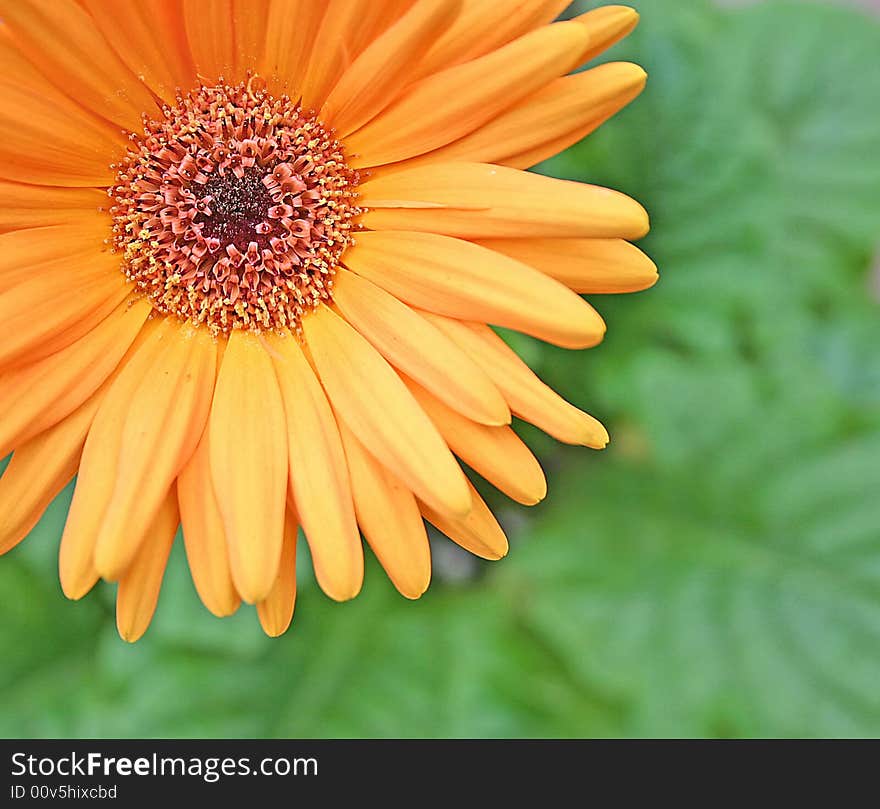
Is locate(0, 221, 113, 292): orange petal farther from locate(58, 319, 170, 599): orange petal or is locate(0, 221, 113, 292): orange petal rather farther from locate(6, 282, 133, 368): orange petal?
locate(58, 319, 170, 599): orange petal

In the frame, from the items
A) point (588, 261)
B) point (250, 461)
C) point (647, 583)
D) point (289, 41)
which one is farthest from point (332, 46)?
point (647, 583)

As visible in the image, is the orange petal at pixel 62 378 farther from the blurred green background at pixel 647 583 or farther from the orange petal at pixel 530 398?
the blurred green background at pixel 647 583

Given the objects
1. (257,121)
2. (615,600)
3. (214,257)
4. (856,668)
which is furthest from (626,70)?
(856,668)

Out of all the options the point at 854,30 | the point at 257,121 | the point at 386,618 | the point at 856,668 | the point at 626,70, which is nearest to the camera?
the point at 626,70

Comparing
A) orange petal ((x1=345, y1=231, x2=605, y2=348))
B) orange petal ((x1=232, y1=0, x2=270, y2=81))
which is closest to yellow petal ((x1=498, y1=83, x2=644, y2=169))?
orange petal ((x1=345, y1=231, x2=605, y2=348))

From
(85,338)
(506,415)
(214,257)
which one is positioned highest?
(214,257)
